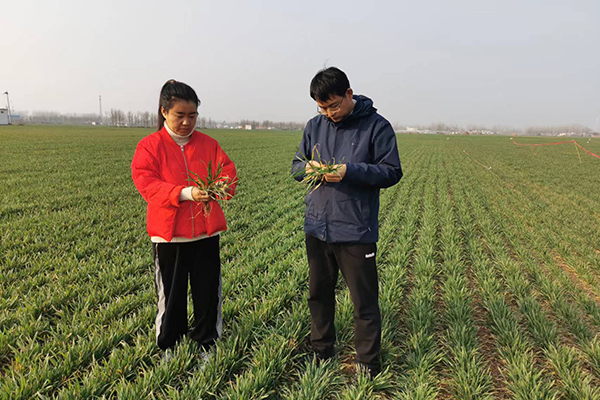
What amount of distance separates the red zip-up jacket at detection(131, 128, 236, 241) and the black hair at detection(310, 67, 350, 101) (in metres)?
0.91

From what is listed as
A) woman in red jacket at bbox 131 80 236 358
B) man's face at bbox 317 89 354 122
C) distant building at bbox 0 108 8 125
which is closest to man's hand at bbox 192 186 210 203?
woman in red jacket at bbox 131 80 236 358

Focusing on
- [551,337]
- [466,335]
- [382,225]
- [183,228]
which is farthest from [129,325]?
[382,225]

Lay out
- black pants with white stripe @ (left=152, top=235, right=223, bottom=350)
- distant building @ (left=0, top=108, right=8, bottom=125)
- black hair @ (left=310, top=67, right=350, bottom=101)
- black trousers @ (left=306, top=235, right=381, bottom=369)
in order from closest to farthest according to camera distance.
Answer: black hair @ (left=310, top=67, right=350, bottom=101), black trousers @ (left=306, top=235, right=381, bottom=369), black pants with white stripe @ (left=152, top=235, right=223, bottom=350), distant building @ (left=0, top=108, right=8, bottom=125)

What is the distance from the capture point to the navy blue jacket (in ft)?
7.38

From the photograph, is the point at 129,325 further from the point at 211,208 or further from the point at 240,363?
the point at 211,208

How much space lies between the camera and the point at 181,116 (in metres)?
2.29

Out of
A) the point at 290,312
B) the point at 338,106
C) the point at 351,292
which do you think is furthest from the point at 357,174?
the point at 290,312

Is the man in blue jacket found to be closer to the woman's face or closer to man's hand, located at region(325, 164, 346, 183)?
man's hand, located at region(325, 164, 346, 183)

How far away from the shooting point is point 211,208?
96.3 inches

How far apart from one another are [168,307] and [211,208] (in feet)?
2.91

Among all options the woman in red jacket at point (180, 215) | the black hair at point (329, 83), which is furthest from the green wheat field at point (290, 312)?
the black hair at point (329, 83)

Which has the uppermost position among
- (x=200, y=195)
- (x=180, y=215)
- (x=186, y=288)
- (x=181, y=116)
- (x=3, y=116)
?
(x=3, y=116)

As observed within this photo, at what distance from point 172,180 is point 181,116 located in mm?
470

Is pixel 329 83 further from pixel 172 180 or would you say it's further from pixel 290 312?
pixel 290 312
